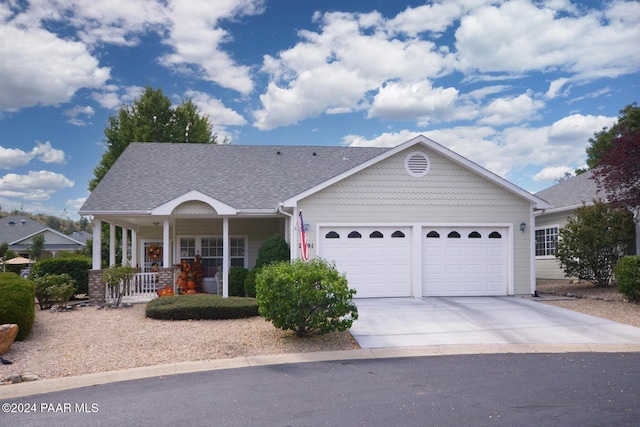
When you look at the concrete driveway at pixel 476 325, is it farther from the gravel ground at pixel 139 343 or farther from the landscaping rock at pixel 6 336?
the landscaping rock at pixel 6 336

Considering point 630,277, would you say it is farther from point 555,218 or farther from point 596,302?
point 555,218

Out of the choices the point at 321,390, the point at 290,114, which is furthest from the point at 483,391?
the point at 290,114

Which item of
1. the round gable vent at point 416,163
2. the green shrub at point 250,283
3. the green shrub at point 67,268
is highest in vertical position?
the round gable vent at point 416,163

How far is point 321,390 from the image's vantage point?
6.77 m

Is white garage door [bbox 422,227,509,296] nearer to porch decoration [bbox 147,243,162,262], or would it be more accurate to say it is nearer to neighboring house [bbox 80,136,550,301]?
neighboring house [bbox 80,136,550,301]

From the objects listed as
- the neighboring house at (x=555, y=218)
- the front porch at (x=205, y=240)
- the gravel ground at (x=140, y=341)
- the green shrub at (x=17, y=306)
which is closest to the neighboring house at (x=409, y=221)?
the gravel ground at (x=140, y=341)

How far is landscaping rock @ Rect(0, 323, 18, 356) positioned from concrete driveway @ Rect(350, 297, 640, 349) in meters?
6.09

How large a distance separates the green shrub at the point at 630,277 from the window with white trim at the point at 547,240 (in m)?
8.13

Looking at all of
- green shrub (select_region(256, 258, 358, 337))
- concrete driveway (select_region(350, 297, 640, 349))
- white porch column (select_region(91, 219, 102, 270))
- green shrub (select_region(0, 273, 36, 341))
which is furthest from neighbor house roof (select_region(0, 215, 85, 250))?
green shrub (select_region(256, 258, 358, 337))

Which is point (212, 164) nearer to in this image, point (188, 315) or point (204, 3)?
point (204, 3)

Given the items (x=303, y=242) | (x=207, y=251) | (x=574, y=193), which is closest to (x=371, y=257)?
(x=303, y=242)

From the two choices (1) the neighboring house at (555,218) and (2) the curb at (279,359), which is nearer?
(2) the curb at (279,359)

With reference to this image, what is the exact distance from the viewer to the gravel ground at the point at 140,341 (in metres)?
8.41

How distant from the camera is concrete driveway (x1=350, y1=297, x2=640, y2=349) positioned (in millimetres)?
9844
